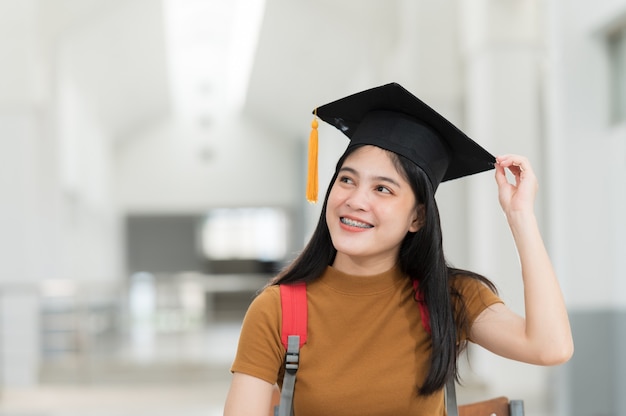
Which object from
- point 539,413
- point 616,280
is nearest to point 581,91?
point 616,280

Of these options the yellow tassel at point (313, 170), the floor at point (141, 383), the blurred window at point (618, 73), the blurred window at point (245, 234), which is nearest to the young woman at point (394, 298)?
the yellow tassel at point (313, 170)

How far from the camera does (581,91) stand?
5785 mm

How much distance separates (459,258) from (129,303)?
4.06 m

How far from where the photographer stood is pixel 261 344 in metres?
1.87

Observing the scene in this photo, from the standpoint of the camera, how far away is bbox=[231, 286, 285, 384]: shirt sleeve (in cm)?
186

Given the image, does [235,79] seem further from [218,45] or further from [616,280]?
[616,280]

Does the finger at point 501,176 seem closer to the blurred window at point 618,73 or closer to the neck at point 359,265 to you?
the neck at point 359,265

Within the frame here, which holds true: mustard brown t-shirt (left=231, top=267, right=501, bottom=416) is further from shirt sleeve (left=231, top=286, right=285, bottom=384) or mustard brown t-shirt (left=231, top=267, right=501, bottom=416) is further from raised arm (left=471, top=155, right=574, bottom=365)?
raised arm (left=471, top=155, right=574, bottom=365)

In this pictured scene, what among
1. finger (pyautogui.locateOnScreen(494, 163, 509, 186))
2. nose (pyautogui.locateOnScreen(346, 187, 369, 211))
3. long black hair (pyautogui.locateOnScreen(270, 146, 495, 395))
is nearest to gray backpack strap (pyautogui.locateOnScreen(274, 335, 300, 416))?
long black hair (pyautogui.locateOnScreen(270, 146, 495, 395))

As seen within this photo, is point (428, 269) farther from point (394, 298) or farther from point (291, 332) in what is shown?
point (291, 332)

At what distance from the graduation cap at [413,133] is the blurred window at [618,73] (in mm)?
3919

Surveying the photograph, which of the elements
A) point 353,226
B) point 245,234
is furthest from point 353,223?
point 245,234

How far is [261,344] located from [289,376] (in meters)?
0.09

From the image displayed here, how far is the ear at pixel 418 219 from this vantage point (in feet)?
6.45
